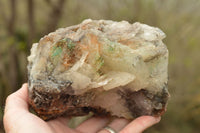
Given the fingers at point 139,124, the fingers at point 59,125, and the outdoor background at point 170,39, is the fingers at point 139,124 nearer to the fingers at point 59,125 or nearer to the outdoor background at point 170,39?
the fingers at point 59,125

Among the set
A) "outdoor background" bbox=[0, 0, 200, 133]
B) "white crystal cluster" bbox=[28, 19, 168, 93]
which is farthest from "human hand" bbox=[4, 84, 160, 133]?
"outdoor background" bbox=[0, 0, 200, 133]

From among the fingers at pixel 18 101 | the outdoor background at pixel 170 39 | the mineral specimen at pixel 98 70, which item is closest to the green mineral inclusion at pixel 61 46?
the mineral specimen at pixel 98 70

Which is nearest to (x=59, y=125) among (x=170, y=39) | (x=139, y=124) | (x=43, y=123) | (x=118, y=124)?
(x=43, y=123)

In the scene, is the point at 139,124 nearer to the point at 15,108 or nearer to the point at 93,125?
the point at 93,125

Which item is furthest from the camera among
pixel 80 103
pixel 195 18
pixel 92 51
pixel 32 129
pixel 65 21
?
pixel 65 21

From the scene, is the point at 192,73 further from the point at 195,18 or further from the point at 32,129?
the point at 32,129

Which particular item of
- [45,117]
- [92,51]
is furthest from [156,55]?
[45,117]
